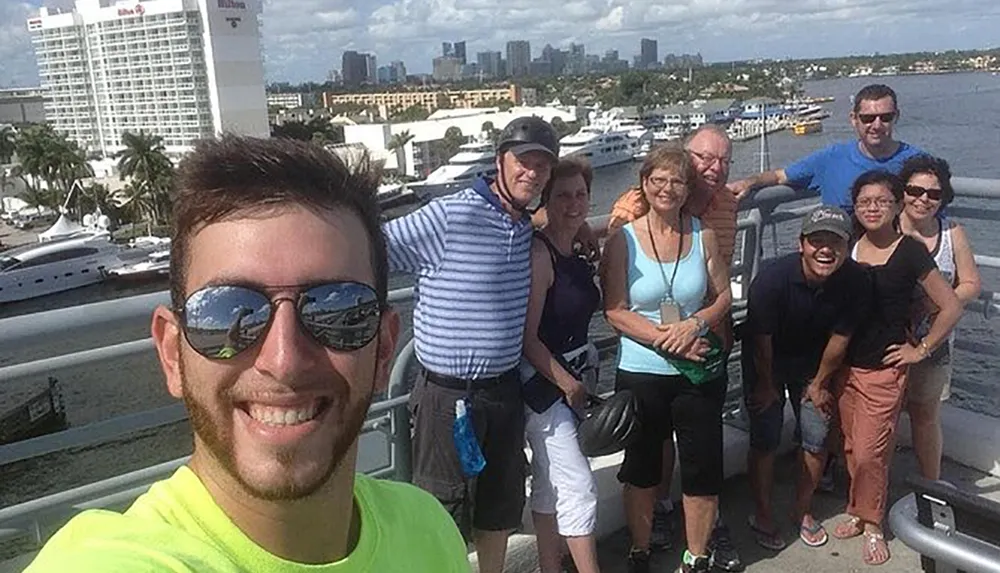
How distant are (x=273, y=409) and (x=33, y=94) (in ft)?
435

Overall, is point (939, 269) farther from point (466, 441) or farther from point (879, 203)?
point (466, 441)

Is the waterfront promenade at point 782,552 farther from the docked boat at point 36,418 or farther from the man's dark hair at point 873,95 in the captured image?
the docked boat at point 36,418

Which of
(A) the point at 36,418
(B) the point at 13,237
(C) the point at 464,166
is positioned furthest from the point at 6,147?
(A) the point at 36,418

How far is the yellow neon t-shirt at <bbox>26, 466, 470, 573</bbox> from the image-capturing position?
37.7 inches

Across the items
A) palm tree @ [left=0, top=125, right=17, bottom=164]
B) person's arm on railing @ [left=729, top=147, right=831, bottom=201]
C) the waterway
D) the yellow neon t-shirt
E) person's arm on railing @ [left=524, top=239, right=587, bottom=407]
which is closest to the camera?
the yellow neon t-shirt

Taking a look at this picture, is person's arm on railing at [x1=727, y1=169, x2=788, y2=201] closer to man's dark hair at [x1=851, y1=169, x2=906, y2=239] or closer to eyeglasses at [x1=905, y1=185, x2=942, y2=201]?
man's dark hair at [x1=851, y1=169, x2=906, y2=239]

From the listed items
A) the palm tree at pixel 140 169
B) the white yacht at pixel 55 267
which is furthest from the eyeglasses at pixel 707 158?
the palm tree at pixel 140 169

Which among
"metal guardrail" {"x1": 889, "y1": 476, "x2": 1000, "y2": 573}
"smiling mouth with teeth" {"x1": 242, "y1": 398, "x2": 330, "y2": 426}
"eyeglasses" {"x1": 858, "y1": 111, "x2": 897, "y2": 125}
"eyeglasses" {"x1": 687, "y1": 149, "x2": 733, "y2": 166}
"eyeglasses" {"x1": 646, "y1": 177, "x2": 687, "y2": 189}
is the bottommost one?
"metal guardrail" {"x1": 889, "y1": 476, "x2": 1000, "y2": 573}

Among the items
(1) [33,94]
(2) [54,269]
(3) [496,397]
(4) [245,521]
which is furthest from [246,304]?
(1) [33,94]

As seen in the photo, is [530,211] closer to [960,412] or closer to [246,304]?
[246,304]

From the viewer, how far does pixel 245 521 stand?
1.06 m

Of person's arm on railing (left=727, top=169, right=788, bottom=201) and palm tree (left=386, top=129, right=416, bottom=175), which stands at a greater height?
person's arm on railing (left=727, top=169, right=788, bottom=201)

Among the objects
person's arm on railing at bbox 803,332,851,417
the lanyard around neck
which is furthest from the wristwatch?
the lanyard around neck

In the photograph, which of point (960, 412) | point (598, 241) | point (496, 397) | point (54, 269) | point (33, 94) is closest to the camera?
point (496, 397)
